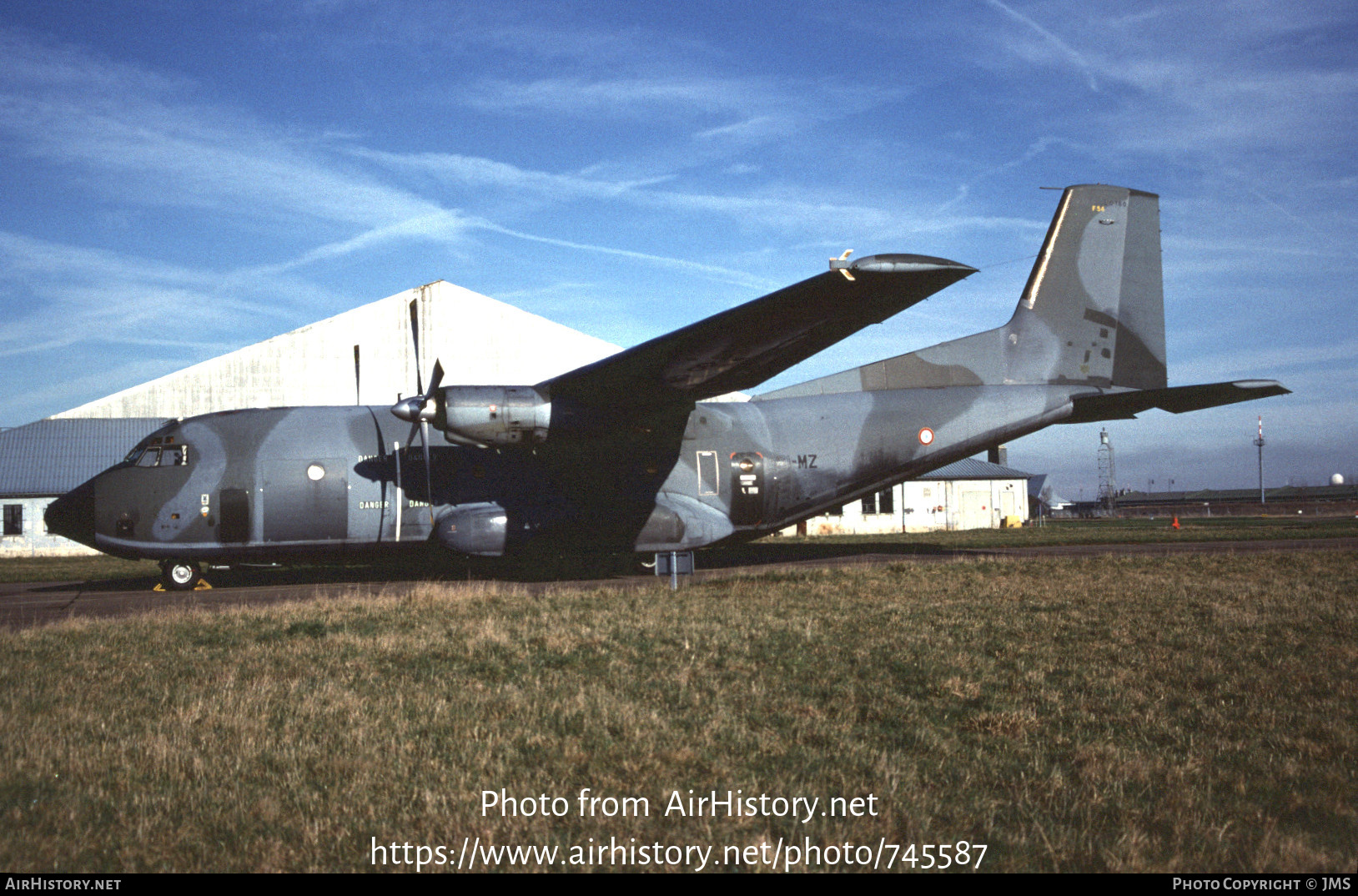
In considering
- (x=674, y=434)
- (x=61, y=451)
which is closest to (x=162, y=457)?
(x=674, y=434)

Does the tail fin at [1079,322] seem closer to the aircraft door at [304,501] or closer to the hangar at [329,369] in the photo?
the aircraft door at [304,501]

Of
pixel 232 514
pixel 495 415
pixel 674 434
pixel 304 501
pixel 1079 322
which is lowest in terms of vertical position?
pixel 232 514

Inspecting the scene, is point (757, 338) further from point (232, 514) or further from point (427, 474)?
point (232, 514)

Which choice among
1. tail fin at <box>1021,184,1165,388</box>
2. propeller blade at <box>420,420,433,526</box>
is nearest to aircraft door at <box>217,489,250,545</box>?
propeller blade at <box>420,420,433,526</box>

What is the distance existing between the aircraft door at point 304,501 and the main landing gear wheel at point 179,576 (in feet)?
7.74

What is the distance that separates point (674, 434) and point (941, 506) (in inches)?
1303

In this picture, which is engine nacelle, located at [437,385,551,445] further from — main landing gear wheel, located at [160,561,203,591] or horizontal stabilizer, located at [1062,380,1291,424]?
horizontal stabilizer, located at [1062,380,1291,424]

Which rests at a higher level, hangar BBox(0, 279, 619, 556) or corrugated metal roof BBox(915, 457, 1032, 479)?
hangar BBox(0, 279, 619, 556)

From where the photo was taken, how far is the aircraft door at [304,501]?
18.0 metres

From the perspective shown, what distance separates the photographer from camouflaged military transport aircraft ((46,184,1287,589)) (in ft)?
56.1

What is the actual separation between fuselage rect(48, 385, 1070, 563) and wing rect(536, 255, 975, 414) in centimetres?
203

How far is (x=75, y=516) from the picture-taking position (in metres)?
17.8

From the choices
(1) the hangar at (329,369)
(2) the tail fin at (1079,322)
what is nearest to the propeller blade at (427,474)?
(2) the tail fin at (1079,322)

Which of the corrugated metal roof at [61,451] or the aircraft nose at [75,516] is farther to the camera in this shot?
the corrugated metal roof at [61,451]
